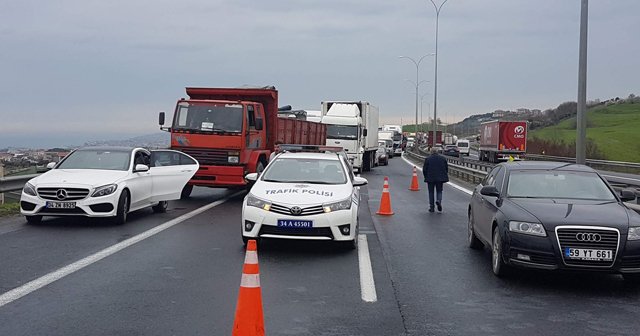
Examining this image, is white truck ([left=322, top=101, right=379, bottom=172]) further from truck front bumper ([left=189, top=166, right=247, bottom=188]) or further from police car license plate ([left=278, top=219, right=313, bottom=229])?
police car license plate ([left=278, top=219, right=313, bottom=229])

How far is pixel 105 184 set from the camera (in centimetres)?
1248

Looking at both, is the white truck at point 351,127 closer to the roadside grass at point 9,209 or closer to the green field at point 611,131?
the roadside grass at point 9,209

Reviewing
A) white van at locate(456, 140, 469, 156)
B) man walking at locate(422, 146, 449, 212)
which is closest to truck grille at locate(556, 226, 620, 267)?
man walking at locate(422, 146, 449, 212)

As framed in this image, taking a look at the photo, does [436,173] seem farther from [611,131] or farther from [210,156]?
[611,131]

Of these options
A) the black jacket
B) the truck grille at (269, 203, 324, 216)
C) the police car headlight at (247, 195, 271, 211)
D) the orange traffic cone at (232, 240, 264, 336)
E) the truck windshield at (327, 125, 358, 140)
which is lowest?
the orange traffic cone at (232, 240, 264, 336)

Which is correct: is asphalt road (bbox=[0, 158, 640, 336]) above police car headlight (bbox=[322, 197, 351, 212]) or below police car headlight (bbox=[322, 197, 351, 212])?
below

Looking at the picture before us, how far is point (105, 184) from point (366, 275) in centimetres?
612

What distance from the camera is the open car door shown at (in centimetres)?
1472

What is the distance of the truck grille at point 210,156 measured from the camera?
60.7 feet

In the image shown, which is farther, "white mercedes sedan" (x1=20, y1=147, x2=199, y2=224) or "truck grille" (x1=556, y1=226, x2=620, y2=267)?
"white mercedes sedan" (x1=20, y1=147, x2=199, y2=224)

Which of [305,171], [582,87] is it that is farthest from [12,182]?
[582,87]

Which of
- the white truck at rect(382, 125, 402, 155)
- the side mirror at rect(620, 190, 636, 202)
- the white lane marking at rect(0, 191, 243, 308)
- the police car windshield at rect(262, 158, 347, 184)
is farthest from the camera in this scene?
the white truck at rect(382, 125, 402, 155)

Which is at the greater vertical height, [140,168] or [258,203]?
[140,168]

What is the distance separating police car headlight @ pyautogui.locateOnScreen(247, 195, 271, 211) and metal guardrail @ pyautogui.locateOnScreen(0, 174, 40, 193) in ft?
23.2
